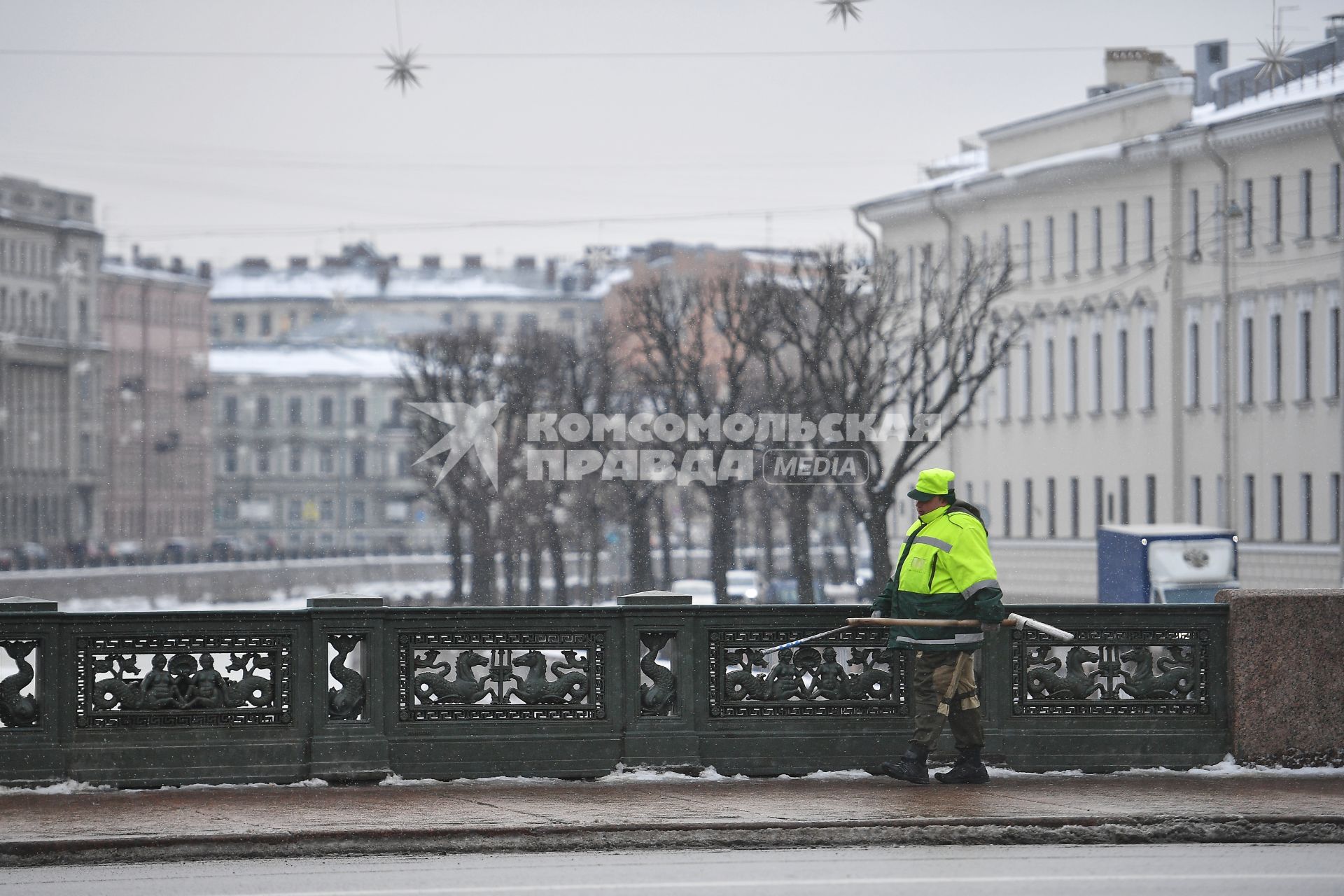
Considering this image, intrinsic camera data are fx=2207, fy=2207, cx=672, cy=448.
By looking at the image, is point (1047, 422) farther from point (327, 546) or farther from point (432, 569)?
point (327, 546)

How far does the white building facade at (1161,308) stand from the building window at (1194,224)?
54 millimetres

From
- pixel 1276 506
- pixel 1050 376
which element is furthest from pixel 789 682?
pixel 1050 376

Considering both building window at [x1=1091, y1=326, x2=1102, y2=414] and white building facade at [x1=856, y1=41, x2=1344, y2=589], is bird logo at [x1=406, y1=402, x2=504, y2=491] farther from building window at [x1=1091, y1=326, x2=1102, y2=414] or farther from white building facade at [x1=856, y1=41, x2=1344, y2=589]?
building window at [x1=1091, y1=326, x2=1102, y2=414]

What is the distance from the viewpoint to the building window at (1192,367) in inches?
2237

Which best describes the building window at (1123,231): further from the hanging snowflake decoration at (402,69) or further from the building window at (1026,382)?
the hanging snowflake decoration at (402,69)

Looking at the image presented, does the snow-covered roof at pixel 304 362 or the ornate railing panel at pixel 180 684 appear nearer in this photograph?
the ornate railing panel at pixel 180 684

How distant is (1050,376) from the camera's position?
63.1 meters

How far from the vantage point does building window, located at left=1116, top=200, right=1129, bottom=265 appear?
59469mm

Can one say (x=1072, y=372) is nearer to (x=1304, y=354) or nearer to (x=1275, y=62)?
(x=1304, y=354)

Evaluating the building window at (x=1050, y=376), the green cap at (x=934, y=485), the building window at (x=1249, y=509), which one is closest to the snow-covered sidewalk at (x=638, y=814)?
the green cap at (x=934, y=485)

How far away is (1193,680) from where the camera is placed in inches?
498

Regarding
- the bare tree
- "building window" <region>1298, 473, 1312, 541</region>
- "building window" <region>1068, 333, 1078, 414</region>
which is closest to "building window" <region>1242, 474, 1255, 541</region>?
"building window" <region>1298, 473, 1312, 541</region>

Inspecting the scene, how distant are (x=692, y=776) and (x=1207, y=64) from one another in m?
51.7

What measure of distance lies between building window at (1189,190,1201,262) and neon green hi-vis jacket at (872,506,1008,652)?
46.5 metres
